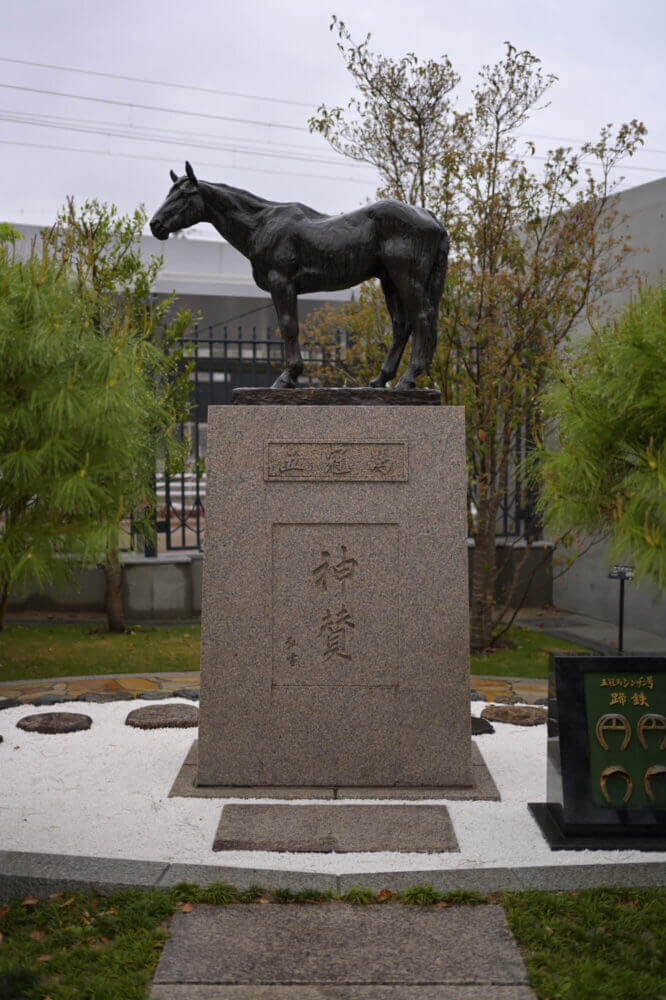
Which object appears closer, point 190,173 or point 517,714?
point 190,173

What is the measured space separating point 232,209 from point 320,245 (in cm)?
51

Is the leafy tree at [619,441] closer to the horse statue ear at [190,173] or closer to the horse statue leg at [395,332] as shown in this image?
the horse statue leg at [395,332]

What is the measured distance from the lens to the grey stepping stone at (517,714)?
17.7 feet

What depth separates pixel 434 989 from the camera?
2637 mm

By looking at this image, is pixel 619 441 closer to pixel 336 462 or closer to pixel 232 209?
pixel 336 462

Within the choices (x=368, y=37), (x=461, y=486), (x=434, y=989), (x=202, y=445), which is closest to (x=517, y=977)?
(x=434, y=989)

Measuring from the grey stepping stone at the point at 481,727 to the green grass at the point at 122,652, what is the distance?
1.87 m

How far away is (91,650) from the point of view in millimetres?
7754

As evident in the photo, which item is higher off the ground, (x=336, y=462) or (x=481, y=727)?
(x=336, y=462)

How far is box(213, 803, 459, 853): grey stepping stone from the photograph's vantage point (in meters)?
3.61

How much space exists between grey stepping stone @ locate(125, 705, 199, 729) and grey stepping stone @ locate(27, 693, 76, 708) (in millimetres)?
571

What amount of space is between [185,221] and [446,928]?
3411 mm

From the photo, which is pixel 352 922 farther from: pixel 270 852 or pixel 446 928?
pixel 270 852

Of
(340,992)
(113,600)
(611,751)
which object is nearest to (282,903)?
(340,992)
